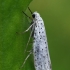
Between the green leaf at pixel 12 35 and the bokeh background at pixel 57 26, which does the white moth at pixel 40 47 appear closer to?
the green leaf at pixel 12 35

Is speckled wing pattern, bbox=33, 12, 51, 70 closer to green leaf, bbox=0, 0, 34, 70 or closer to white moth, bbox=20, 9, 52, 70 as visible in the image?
white moth, bbox=20, 9, 52, 70

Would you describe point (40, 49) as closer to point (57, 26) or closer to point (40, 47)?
point (40, 47)

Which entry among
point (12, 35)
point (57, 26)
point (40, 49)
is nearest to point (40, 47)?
point (40, 49)

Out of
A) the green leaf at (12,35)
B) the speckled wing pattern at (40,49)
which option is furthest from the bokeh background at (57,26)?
the green leaf at (12,35)

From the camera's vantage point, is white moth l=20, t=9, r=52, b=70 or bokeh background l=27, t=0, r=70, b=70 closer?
white moth l=20, t=9, r=52, b=70

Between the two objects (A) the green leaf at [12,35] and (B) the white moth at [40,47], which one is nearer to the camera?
(A) the green leaf at [12,35]

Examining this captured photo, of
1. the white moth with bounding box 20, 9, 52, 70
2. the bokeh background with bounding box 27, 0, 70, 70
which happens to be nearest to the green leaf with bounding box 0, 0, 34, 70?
the white moth with bounding box 20, 9, 52, 70
